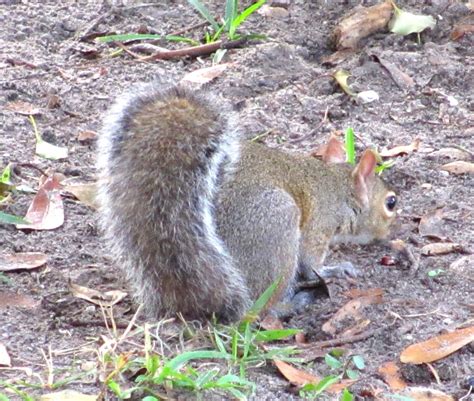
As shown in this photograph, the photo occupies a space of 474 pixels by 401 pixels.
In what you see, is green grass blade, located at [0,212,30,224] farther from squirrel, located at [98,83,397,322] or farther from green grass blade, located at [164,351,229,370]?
green grass blade, located at [164,351,229,370]

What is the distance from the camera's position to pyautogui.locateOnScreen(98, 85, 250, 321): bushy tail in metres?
3.37

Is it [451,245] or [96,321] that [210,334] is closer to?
[96,321]

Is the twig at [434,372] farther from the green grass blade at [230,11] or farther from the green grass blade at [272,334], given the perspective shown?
the green grass blade at [230,11]

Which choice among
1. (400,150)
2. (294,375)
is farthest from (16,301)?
(400,150)

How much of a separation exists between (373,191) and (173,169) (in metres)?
1.24

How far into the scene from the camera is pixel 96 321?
3.49 meters

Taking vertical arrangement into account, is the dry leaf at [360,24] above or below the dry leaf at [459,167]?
above

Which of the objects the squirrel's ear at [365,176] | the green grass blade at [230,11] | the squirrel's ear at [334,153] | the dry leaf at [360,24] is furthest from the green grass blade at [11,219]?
the dry leaf at [360,24]

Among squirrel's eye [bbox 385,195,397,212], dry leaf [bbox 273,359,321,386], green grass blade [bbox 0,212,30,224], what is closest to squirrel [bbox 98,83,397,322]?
dry leaf [bbox 273,359,321,386]

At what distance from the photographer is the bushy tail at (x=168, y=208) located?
3371 millimetres

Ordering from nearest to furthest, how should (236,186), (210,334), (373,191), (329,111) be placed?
(210,334)
(236,186)
(373,191)
(329,111)

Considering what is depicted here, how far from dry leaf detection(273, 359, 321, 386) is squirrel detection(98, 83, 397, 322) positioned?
30cm

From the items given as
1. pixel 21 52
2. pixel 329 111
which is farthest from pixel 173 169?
pixel 21 52

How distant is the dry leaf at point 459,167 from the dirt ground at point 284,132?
0.05 meters
